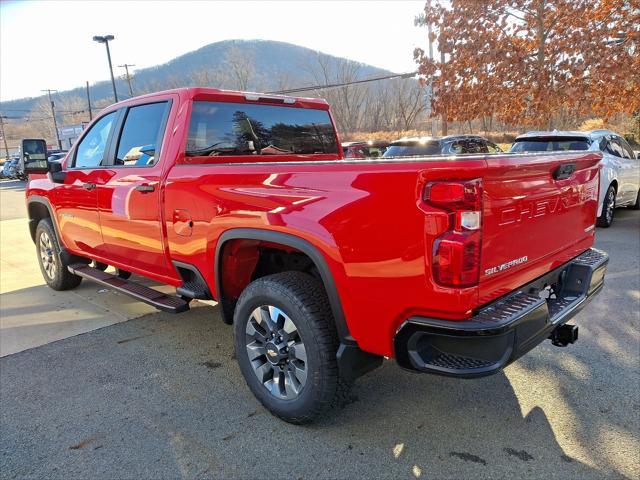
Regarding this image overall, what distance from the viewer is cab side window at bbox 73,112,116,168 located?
435 cm

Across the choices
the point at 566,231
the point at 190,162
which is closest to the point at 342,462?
the point at 566,231

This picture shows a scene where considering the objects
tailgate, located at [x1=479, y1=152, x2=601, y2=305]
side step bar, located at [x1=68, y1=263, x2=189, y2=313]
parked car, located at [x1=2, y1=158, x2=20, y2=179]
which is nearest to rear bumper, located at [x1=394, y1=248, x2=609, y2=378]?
tailgate, located at [x1=479, y1=152, x2=601, y2=305]

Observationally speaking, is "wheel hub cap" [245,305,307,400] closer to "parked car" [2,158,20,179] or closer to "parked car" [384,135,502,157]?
"parked car" [384,135,502,157]

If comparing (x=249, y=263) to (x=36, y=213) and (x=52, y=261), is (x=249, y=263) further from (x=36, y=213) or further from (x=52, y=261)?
(x=36, y=213)

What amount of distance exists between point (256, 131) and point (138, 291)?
167 cm

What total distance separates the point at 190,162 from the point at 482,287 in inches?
89.5

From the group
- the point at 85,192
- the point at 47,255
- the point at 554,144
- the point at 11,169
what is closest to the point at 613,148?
the point at 554,144

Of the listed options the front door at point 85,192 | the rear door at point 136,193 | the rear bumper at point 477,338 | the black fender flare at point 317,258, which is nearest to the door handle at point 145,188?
the rear door at point 136,193

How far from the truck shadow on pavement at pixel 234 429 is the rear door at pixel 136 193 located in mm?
884

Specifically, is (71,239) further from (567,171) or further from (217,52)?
(217,52)

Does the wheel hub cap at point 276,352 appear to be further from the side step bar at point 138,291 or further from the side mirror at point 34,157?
the side mirror at point 34,157

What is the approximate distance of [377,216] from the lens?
2.17m

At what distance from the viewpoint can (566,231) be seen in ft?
9.36

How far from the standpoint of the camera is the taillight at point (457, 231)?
2.00 metres
